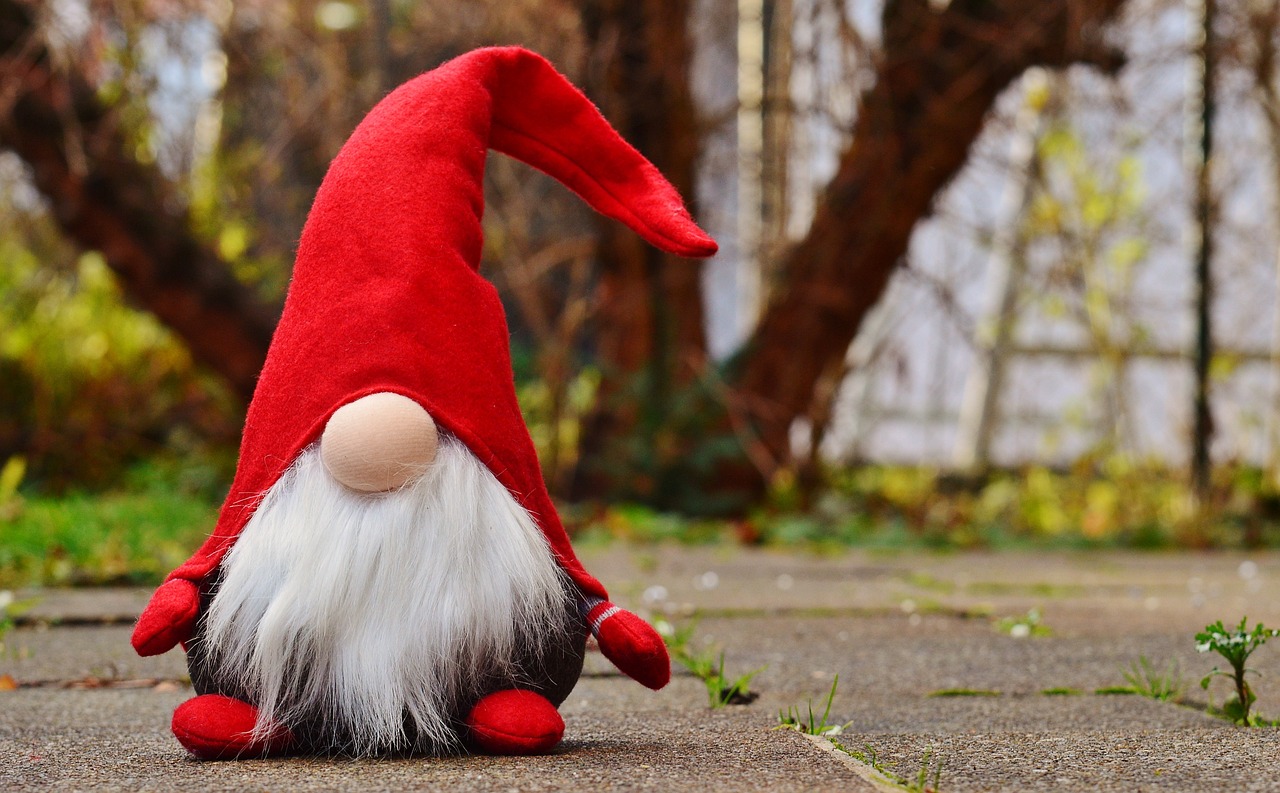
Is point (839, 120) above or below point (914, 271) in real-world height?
above

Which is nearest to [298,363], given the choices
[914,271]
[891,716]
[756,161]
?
[891,716]

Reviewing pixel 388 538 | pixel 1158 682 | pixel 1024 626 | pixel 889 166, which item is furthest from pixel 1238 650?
pixel 889 166

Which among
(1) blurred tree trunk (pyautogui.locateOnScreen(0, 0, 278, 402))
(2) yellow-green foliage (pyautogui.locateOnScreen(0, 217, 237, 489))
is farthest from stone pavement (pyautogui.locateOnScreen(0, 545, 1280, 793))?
(2) yellow-green foliage (pyautogui.locateOnScreen(0, 217, 237, 489))

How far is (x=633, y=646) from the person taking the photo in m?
1.43

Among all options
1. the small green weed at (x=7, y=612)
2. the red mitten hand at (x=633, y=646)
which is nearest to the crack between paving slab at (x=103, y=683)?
the small green weed at (x=7, y=612)

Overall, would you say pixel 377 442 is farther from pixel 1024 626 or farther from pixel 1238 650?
pixel 1024 626

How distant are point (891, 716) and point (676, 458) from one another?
141 inches

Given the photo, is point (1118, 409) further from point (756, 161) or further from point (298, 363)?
point (298, 363)

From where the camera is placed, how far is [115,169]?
17.6ft

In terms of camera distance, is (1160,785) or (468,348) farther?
(468,348)

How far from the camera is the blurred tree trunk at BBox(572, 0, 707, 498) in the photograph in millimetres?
5129

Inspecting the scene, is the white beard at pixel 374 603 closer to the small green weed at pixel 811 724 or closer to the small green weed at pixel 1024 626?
the small green weed at pixel 811 724

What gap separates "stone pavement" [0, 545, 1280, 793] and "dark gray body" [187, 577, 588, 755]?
0.11 feet

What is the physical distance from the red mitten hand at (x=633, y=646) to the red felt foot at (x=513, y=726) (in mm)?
97
